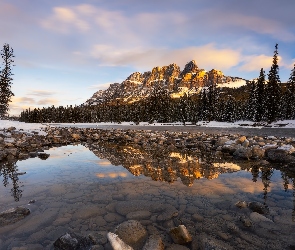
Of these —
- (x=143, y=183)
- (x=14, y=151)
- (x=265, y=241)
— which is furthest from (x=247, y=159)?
(x=14, y=151)

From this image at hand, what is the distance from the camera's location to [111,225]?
4418 mm

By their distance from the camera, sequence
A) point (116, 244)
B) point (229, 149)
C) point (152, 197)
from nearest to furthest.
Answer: point (116, 244) < point (152, 197) < point (229, 149)

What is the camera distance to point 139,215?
482cm

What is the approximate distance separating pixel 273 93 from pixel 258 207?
180ft

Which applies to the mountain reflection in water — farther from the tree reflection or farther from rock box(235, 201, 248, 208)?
rock box(235, 201, 248, 208)

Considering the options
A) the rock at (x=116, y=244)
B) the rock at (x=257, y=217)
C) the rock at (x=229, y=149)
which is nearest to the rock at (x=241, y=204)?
the rock at (x=257, y=217)

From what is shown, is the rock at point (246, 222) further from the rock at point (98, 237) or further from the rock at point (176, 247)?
the rock at point (98, 237)

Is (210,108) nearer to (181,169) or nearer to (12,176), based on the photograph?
(181,169)

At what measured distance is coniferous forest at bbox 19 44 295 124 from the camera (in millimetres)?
53719

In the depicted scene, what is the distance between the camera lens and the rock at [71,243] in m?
3.53

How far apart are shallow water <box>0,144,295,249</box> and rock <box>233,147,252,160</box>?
1.07m

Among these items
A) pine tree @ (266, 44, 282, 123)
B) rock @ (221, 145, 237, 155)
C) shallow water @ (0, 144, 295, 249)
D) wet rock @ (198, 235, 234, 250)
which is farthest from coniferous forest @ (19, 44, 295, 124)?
wet rock @ (198, 235, 234, 250)

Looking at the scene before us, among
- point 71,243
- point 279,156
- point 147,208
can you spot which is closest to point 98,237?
point 71,243

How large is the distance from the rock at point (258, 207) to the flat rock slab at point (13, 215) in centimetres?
498
